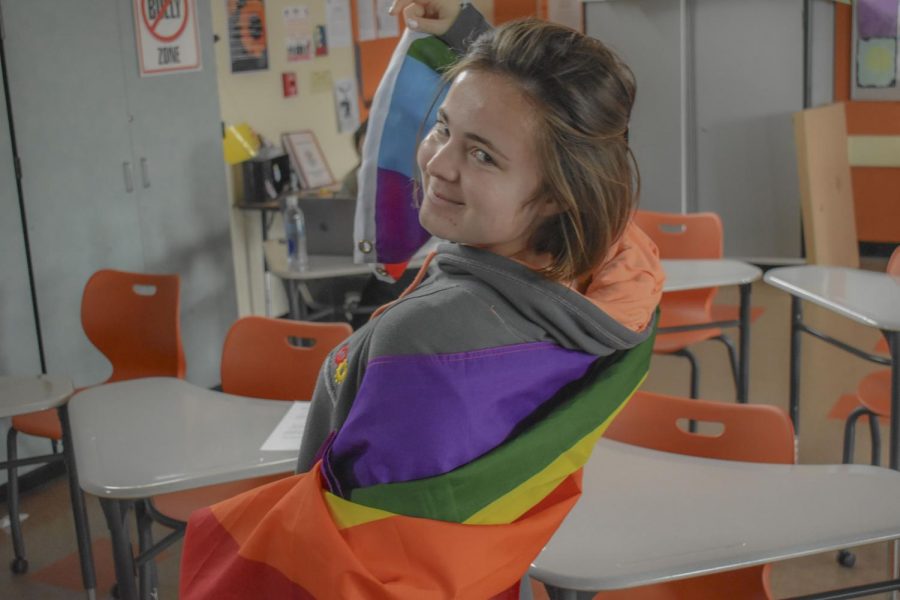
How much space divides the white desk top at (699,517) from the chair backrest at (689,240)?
6.38ft

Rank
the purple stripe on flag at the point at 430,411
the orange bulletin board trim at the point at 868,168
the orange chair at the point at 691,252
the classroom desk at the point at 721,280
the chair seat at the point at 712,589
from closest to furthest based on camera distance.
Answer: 1. the purple stripe on flag at the point at 430,411
2. the chair seat at the point at 712,589
3. the classroom desk at the point at 721,280
4. the orange chair at the point at 691,252
5. the orange bulletin board trim at the point at 868,168

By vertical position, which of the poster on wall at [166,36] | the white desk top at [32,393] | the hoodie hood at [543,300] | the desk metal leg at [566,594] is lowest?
the desk metal leg at [566,594]

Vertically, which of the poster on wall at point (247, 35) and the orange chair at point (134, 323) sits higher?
the poster on wall at point (247, 35)

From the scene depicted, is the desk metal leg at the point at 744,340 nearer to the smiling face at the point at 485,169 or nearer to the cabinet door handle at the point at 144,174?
the cabinet door handle at the point at 144,174

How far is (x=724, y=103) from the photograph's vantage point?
600 cm

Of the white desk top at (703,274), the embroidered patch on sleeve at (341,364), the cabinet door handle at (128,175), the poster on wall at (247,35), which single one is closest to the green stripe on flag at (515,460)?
the embroidered patch on sleeve at (341,364)

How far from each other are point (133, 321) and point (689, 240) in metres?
1.96

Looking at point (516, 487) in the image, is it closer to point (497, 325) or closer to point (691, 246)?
point (497, 325)

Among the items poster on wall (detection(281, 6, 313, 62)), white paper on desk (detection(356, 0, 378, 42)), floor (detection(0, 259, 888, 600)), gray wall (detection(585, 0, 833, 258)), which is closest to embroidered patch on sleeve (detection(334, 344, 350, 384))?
floor (detection(0, 259, 888, 600))

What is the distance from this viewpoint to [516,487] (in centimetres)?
100

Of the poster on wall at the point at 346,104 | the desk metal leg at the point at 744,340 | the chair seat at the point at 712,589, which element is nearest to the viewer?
the chair seat at the point at 712,589

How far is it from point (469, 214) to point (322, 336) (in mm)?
1526

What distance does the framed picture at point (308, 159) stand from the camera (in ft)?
17.1

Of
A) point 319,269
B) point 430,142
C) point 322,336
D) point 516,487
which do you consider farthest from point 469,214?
point 319,269
